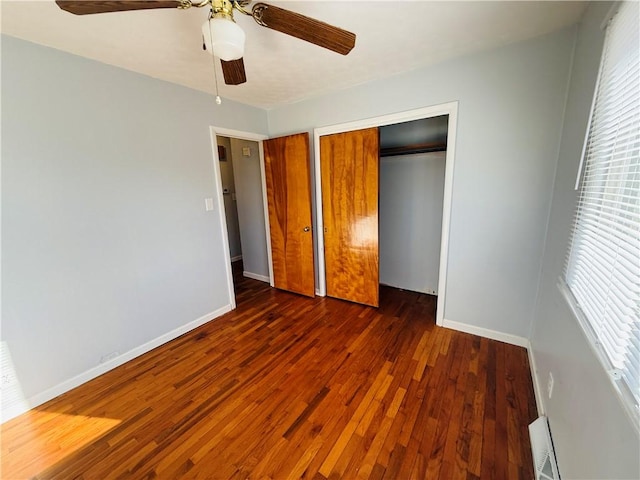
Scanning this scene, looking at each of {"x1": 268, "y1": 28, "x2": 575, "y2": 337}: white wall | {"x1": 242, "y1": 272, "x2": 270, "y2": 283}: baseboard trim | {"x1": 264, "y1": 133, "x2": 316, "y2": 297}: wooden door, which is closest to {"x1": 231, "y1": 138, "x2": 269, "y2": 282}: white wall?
{"x1": 242, "y1": 272, "x2": 270, "y2": 283}: baseboard trim

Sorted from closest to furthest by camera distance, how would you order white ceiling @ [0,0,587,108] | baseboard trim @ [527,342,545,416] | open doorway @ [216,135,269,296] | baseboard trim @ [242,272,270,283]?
white ceiling @ [0,0,587,108]
baseboard trim @ [527,342,545,416]
open doorway @ [216,135,269,296]
baseboard trim @ [242,272,270,283]

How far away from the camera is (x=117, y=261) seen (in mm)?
2035

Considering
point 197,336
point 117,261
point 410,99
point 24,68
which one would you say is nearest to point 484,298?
point 410,99

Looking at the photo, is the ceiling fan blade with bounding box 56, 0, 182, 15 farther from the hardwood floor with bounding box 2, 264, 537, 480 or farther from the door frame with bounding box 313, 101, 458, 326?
the hardwood floor with bounding box 2, 264, 537, 480

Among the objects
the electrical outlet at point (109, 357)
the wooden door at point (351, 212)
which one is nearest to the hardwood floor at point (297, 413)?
the electrical outlet at point (109, 357)

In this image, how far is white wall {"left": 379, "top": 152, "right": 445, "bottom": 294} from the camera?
9.62 feet

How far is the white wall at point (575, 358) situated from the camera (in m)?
0.77

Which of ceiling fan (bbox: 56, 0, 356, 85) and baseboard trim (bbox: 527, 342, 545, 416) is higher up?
ceiling fan (bbox: 56, 0, 356, 85)

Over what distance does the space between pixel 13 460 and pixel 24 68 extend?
2.26 metres

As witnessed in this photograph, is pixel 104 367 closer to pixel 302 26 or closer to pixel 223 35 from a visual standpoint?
pixel 223 35

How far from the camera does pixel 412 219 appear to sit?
123 inches

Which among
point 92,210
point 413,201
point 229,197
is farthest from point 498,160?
point 229,197

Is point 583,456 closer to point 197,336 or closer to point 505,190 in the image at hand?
point 505,190

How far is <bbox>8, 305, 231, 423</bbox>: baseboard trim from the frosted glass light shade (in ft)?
7.70
